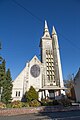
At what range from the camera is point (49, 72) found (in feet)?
154

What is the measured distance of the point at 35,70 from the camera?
43.9 meters

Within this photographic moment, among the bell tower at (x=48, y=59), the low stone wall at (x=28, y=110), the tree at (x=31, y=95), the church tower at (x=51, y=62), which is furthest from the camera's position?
the bell tower at (x=48, y=59)

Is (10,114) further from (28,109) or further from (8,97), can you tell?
(8,97)

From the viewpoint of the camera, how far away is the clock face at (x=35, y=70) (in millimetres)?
43253

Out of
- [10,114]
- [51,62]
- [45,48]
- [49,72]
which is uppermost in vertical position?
[45,48]

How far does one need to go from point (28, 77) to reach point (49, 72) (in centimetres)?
843

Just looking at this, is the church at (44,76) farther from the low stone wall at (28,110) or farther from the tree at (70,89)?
the low stone wall at (28,110)

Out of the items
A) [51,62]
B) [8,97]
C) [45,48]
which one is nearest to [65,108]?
[8,97]

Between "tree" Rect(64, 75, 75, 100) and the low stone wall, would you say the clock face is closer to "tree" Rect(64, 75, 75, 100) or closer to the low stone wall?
"tree" Rect(64, 75, 75, 100)

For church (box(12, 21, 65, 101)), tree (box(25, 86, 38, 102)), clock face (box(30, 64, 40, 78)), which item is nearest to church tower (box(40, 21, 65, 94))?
church (box(12, 21, 65, 101))

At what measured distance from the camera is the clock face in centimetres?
4325

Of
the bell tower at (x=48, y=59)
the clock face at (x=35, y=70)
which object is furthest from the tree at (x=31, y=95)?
the bell tower at (x=48, y=59)

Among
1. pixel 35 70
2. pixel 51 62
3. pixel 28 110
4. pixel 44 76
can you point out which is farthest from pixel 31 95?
pixel 28 110

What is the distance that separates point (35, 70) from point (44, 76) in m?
3.50
